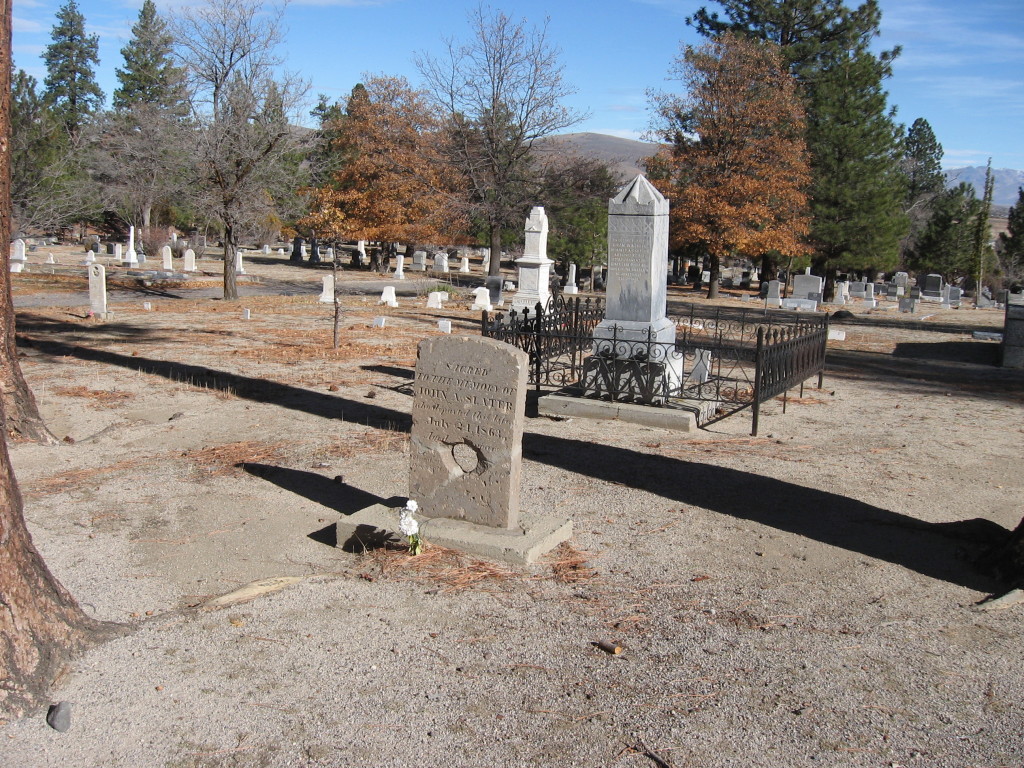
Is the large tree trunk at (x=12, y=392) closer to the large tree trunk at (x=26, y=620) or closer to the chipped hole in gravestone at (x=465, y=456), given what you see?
the large tree trunk at (x=26, y=620)

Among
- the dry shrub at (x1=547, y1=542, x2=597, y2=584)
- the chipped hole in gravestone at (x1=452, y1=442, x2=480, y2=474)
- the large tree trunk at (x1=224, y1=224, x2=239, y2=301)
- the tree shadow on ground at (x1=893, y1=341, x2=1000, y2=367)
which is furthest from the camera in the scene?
the large tree trunk at (x1=224, y1=224, x2=239, y2=301)

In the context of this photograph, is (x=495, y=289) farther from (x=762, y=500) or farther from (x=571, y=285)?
(x=762, y=500)

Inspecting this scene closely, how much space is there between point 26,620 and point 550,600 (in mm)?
2669

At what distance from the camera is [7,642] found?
3752 millimetres

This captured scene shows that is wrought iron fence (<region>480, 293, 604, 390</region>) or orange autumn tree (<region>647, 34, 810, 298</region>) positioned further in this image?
orange autumn tree (<region>647, 34, 810, 298</region>)

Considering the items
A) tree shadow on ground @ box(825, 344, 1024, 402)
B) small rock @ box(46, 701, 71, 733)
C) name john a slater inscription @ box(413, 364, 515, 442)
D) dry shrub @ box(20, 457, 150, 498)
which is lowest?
small rock @ box(46, 701, 71, 733)

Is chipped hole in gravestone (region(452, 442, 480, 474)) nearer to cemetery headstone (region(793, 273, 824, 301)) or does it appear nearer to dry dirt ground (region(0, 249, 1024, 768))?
dry dirt ground (region(0, 249, 1024, 768))

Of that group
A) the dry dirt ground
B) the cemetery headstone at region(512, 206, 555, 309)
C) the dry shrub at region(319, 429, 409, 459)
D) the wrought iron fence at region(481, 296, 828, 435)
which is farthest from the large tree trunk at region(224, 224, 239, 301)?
the dry shrub at region(319, 429, 409, 459)

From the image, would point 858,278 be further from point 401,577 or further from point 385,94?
point 401,577

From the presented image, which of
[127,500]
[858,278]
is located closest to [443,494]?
[127,500]

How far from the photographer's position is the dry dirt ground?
11.9 feet

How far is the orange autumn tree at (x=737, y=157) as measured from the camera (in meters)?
30.1

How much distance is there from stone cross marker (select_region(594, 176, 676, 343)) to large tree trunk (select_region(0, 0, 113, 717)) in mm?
7580

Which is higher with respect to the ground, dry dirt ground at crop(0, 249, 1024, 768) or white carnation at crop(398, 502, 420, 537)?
white carnation at crop(398, 502, 420, 537)
